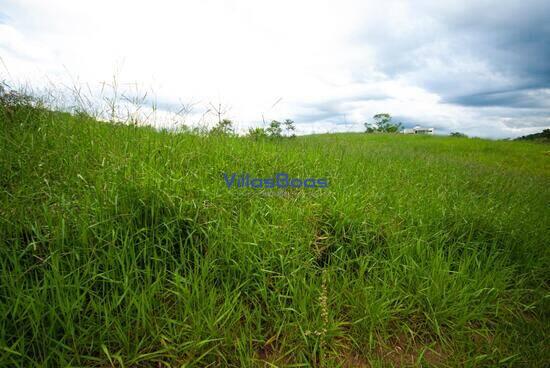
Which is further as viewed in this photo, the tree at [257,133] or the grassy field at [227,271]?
the tree at [257,133]

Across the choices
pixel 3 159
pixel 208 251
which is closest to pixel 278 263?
pixel 208 251

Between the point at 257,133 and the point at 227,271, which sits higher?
the point at 257,133

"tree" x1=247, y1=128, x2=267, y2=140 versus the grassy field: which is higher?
"tree" x1=247, y1=128, x2=267, y2=140

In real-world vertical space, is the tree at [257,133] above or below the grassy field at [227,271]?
above

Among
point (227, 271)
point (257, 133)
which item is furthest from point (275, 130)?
point (227, 271)

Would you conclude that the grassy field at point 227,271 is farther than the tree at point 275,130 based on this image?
No

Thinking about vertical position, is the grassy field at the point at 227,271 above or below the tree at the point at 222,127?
below

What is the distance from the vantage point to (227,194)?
2637 mm

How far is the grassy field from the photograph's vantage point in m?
1.59

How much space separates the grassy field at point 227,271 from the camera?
1.59 m

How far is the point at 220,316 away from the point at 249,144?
10.7 ft

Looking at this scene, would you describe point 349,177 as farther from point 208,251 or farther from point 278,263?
point 208,251

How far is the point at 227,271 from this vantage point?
6.81 feet

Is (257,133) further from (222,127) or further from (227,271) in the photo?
(227,271)
